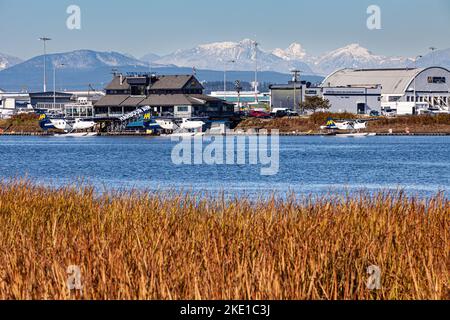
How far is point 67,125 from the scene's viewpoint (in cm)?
15038

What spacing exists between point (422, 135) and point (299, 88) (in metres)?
44.7

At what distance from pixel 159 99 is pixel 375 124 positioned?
34.0m

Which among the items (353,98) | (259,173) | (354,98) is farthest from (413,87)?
(259,173)

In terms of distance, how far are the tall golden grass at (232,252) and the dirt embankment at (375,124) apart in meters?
119

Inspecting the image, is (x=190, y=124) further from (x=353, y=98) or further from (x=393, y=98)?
(x=393, y=98)

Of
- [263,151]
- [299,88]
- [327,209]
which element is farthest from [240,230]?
[299,88]

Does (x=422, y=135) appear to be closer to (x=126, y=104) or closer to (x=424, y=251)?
(x=126, y=104)

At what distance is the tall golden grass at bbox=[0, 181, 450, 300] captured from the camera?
39.6ft

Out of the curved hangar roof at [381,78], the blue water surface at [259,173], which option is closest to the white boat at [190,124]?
the curved hangar roof at [381,78]

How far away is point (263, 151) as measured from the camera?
90438 millimetres

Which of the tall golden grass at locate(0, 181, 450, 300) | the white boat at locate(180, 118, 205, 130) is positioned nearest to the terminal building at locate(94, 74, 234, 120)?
the white boat at locate(180, 118, 205, 130)

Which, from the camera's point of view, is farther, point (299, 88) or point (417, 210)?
point (299, 88)
